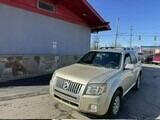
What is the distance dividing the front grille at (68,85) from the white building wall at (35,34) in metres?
4.90

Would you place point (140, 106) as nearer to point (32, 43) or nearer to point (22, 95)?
point (22, 95)

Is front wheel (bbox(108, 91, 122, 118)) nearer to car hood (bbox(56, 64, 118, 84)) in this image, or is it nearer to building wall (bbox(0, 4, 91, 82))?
car hood (bbox(56, 64, 118, 84))

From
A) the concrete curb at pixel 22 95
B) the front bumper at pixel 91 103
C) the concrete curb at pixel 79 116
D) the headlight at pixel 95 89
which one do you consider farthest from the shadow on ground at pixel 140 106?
the concrete curb at pixel 22 95

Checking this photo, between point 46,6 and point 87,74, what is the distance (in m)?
7.16

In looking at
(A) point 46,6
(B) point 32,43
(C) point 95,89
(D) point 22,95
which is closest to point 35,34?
(B) point 32,43

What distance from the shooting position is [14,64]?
29.9 feet

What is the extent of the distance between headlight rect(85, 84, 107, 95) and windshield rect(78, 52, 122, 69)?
142cm

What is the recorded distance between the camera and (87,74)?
512cm

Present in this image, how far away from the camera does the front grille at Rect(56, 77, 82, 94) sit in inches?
186

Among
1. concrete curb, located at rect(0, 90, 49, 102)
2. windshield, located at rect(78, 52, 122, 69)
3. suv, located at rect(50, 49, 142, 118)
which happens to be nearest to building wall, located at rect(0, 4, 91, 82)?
concrete curb, located at rect(0, 90, 49, 102)

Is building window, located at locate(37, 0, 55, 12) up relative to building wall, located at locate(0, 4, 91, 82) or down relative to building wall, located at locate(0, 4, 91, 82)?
up

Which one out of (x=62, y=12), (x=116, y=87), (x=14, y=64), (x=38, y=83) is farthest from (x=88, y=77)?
(x=62, y=12)

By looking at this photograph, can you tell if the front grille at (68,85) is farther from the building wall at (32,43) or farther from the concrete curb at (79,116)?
the building wall at (32,43)

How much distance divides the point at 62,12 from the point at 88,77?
322 inches
